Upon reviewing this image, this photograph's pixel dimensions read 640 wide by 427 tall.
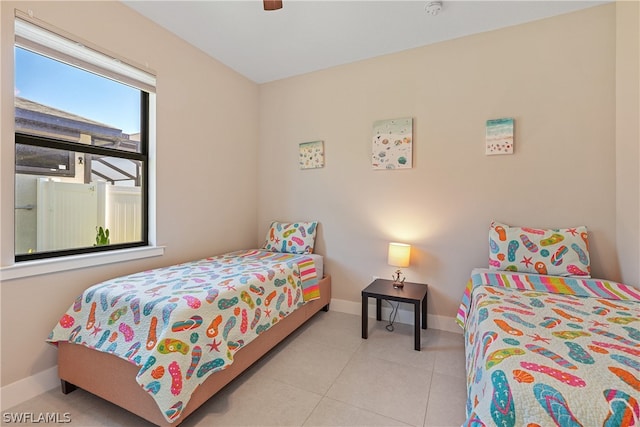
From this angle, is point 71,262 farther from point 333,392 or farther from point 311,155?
point 311,155

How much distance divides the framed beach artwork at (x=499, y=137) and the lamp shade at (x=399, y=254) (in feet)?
3.64

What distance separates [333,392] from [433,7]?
9.32 feet

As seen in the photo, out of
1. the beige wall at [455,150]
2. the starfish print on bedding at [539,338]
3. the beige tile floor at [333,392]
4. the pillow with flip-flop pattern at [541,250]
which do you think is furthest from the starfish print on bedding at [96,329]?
the pillow with flip-flop pattern at [541,250]

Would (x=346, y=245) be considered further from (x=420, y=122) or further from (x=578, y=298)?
(x=578, y=298)

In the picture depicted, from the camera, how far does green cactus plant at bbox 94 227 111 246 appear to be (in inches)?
81.3

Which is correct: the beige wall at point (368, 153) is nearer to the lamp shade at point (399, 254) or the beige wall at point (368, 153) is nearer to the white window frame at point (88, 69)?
the white window frame at point (88, 69)

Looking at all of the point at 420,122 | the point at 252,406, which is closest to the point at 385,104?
the point at 420,122

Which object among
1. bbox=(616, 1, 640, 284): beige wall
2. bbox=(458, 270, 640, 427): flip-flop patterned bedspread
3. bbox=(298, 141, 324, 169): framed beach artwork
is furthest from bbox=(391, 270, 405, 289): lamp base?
bbox=(616, 1, 640, 284): beige wall

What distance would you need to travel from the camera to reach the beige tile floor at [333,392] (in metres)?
1.46

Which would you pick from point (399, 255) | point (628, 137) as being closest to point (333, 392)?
point (399, 255)

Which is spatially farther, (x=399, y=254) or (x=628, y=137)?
(x=399, y=254)

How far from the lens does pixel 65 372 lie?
1607 millimetres

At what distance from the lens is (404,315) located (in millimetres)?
2709

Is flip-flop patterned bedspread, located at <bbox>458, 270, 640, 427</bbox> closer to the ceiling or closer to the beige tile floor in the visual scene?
the beige tile floor
